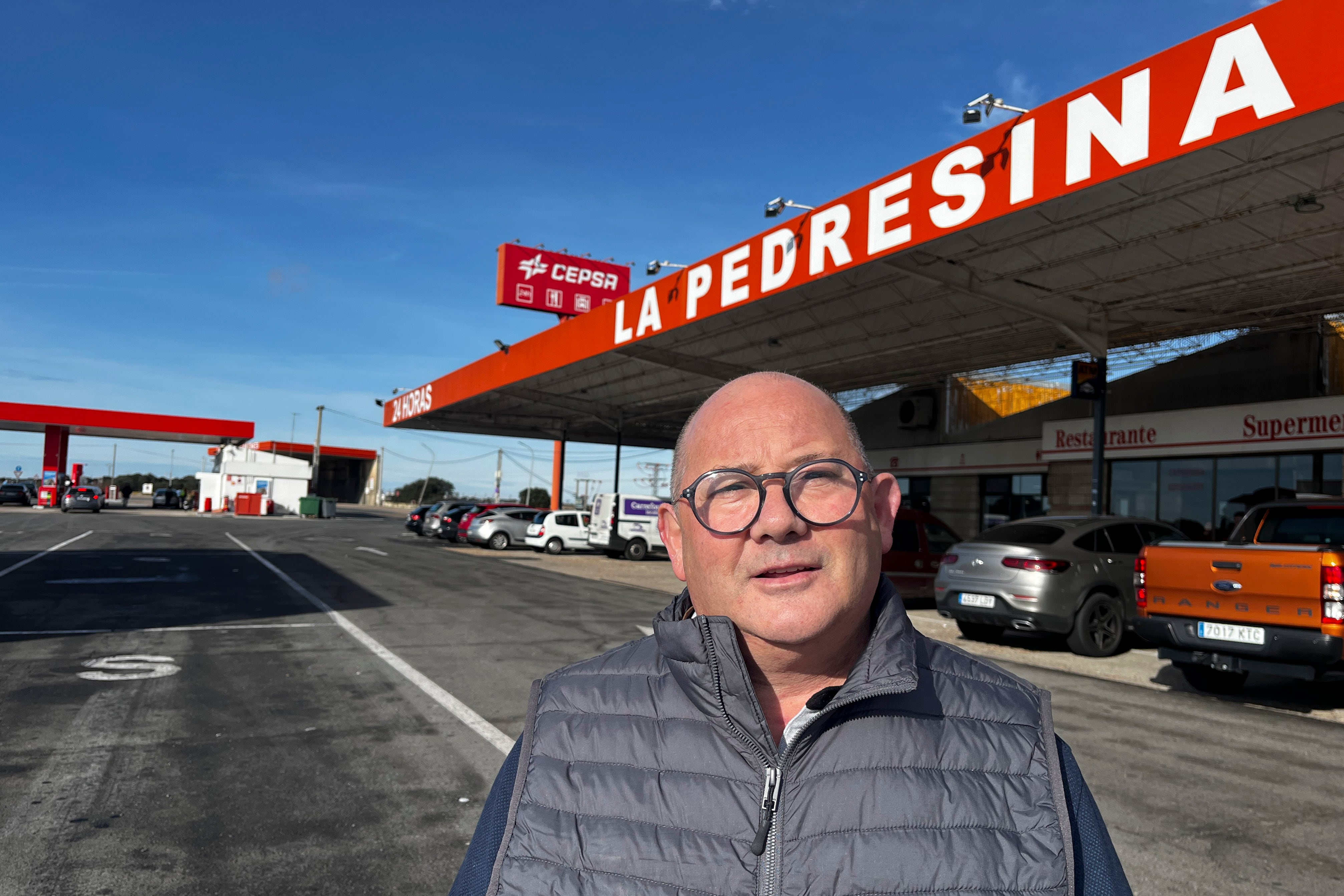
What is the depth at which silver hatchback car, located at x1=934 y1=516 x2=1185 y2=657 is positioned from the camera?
10312mm

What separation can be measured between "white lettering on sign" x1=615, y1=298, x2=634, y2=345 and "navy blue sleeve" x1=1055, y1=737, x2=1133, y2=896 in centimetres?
1985

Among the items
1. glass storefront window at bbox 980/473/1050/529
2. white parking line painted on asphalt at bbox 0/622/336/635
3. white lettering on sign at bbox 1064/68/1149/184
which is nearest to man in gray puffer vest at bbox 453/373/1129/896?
white lettering on sign at bbox 1064/68/1149/184

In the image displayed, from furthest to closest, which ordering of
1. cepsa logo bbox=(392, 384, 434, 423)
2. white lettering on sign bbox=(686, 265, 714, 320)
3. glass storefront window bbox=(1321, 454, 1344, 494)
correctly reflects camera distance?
cepsa logo bbox=(392, 384, 434, 423) → white lettering on sign bbox=(686, 265, 714, 320) → glass storefront window bbox=(1321, 454, 1344, 494)

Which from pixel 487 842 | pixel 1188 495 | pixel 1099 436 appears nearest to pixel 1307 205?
pixel 1099 436

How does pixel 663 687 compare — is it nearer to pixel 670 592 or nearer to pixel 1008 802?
pixel 1008 802

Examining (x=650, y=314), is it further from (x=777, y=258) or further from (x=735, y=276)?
(x=777, y=258)

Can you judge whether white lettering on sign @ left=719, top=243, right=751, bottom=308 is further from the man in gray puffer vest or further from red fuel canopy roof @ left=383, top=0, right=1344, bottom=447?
the man in gray puffer vest

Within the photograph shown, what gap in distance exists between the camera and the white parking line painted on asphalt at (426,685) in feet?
20.1

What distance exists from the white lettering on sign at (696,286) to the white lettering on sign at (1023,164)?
7348mm

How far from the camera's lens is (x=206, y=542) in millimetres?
26766

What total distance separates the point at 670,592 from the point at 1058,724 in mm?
12075

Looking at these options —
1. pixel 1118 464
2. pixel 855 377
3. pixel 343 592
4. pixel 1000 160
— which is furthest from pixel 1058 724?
pixel 855 377

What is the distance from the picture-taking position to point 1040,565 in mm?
10375

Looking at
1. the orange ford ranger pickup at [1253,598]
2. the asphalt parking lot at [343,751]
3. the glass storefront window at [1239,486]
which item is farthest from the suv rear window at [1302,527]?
the glass storefront window at [1239,486]
